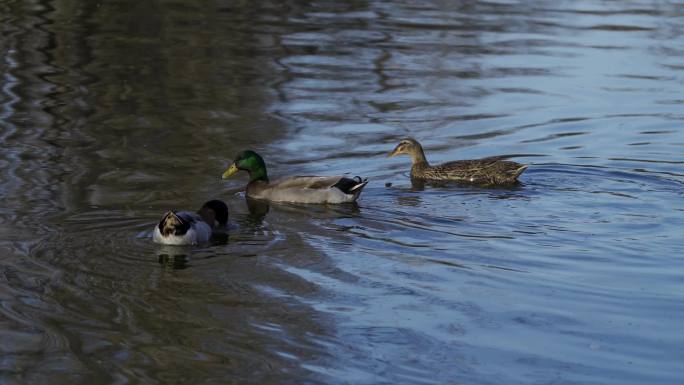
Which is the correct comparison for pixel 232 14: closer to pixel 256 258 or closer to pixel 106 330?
pixel 256 258

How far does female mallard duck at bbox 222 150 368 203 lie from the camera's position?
12.5 metres

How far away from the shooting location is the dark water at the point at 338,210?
8.27m

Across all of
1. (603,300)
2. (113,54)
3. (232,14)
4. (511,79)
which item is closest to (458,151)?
(511,79)

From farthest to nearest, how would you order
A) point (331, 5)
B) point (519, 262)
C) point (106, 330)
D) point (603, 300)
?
1. point (331, 5)
2. point (519, 262)
3. point (603, 300)
4. point (106, 330)

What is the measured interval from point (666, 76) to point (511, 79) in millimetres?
2507

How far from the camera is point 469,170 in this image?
13.3 m

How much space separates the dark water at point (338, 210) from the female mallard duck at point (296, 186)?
0.20m

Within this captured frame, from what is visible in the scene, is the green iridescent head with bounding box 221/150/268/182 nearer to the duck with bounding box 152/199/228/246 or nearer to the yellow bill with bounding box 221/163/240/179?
the yellow bill with bounding box 221/163/240/179

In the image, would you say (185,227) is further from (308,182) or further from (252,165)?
(252,165)

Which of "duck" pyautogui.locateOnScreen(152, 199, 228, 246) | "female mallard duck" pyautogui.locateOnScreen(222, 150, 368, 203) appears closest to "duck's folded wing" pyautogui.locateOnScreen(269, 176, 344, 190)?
"female mallard duck" pyautogui.locateOnScreen(222, 150, 368, 203)

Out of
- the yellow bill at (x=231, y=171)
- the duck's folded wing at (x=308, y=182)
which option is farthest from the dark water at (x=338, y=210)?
the duck's folded wing at (x=308, y=182)

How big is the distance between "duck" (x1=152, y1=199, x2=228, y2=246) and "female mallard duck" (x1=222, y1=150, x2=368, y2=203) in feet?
4.65

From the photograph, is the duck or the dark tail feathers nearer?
the duck

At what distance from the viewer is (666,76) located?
1997 centimetres
